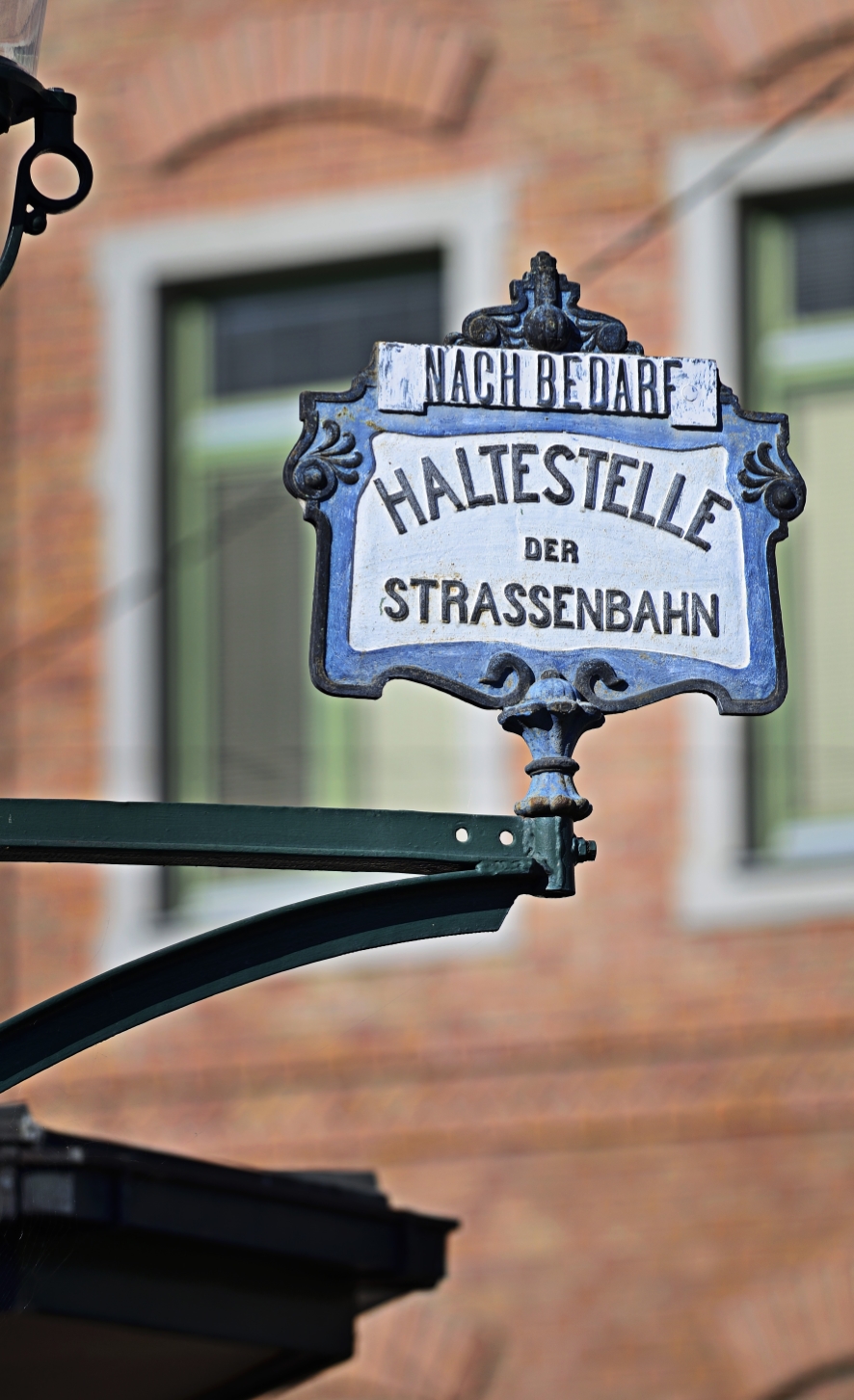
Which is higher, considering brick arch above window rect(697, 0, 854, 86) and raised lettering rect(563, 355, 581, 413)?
brick arch above window rect(697, 0, 854, 86)

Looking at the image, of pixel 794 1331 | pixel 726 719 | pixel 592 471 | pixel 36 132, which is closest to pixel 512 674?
pixel 592 471

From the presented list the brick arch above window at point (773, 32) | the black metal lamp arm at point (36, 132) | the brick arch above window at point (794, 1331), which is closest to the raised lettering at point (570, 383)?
the black metal lamp arm at point (36, 132)

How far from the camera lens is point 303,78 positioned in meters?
10.1

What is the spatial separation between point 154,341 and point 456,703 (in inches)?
69.4

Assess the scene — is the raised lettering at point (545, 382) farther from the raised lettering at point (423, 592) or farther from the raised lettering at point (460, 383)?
the raised lettering at point (423, 592)

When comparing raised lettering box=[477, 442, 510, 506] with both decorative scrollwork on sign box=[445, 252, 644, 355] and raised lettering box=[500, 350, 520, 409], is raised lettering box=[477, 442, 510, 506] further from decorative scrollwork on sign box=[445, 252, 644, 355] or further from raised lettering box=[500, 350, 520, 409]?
decorative scrollwork on sign box=[445, 252, 644, 355]

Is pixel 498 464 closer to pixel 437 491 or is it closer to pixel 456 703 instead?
pixel 437 491

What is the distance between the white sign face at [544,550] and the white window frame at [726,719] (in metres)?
5.13

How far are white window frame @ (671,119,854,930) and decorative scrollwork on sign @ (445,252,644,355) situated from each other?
5.00m

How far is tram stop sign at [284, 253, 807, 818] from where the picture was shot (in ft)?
12.4

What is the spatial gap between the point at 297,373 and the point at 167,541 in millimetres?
754

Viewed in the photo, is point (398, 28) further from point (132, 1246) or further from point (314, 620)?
point (314, 620)

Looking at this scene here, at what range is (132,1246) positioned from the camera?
5074 millimetres

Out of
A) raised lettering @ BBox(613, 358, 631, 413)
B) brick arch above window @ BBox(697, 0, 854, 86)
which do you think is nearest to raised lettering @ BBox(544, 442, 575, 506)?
raised lettering @ BBox(613, 358, 631, 413)
